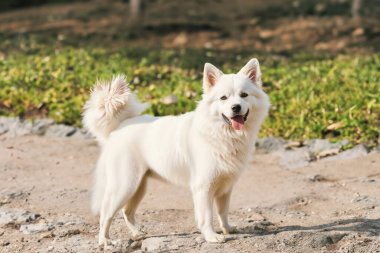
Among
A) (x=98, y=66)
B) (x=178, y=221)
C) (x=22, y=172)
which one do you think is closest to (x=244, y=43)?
(x=98, y=66)

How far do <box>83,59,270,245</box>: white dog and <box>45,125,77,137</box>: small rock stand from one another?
3.54 metres

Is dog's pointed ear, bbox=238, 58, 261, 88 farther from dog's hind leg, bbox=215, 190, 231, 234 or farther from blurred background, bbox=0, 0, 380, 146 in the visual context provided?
blurred background, bbox=0, 0, 380, 146

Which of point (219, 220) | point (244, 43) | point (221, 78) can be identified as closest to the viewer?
point (221, 78)

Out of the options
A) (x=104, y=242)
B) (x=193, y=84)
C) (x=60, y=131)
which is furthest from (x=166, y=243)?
(x=193, y=84)

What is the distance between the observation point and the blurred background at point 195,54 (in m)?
9.70

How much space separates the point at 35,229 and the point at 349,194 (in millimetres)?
3123

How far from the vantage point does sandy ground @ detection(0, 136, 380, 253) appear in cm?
580

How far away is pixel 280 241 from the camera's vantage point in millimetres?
5719

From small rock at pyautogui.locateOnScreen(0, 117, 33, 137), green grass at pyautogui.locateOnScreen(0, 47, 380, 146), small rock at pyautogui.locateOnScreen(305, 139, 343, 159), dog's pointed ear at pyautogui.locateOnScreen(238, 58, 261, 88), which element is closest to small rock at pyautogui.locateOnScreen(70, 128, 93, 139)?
green grass at pyautogui.locateOnScreen(0, 47, 380, 146)

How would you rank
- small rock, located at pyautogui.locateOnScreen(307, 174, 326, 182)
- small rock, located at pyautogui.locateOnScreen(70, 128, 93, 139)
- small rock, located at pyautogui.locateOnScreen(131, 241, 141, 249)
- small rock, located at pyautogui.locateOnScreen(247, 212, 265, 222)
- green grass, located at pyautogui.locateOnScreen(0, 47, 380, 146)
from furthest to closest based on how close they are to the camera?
small rock, located at pyautogui.locateOnScreen(70, 128, 93, 139)
green grass, located at pyautogui.locateOnScreen(0, 47, 380, 146)
small rock, located at pyautogui.locateOnScreen(307, 174, 326, 182)
small rock, located at pyautogui.locateOnScreen(247, 212, 265, 222)
small rock, located at pyautogui.locateOnScreen(131, 241, 141, 249)

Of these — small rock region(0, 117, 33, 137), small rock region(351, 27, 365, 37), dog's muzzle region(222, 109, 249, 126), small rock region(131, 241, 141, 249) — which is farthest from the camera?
small rock region(351, 27, 365, 37)

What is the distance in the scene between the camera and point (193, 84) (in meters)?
10.9

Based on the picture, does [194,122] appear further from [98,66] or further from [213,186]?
[98,66]

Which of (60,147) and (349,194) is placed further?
(60,147)
